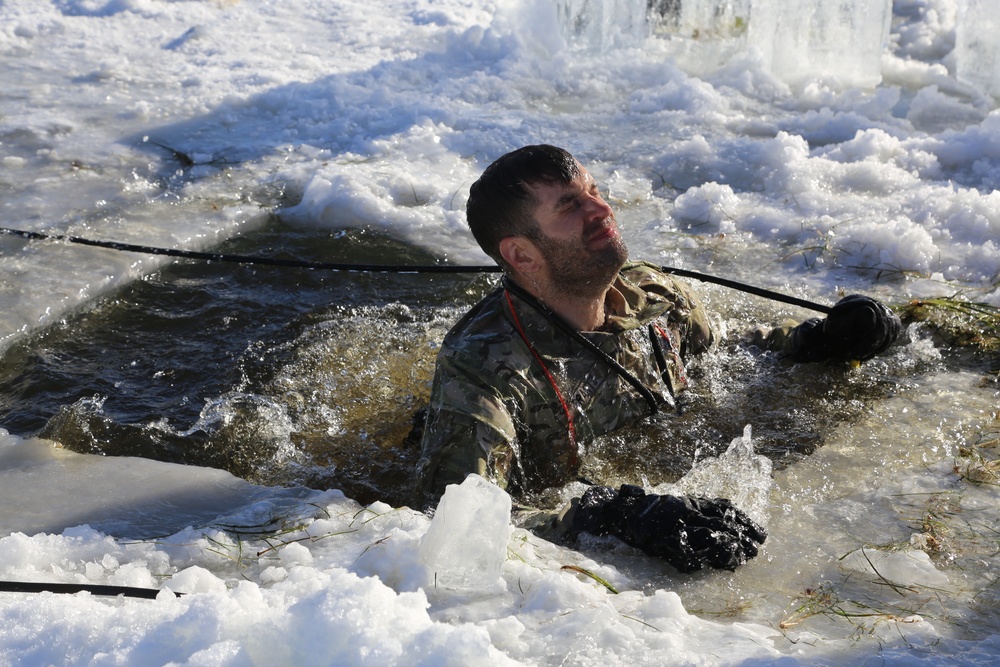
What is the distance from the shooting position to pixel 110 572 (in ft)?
8.07

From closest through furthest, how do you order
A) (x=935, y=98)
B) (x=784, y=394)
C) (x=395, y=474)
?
1. (x=395, y=474)
2. (x=784, y=394)
3. (x=935, y=98)

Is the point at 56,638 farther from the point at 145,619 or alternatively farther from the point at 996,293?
the point at 996,293

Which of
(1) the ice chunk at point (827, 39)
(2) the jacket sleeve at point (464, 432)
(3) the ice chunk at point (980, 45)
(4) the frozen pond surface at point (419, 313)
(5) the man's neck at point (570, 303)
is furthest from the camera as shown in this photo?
(1) the ice chunk at point (827, 39)

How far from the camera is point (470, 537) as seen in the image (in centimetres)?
229

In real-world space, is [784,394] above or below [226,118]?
below

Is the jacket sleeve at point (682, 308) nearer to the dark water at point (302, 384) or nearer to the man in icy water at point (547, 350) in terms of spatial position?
the dark water at point (302, 384)

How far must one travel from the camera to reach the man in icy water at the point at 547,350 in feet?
9.71

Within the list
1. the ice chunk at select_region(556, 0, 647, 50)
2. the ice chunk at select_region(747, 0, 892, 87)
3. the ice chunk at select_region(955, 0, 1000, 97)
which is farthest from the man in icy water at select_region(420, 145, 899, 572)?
the ice chunk at select_region(556, 0, 647, 50)

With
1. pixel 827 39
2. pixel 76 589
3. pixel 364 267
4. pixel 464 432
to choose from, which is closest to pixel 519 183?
pixel 464 432

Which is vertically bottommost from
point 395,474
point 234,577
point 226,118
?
point 395,474

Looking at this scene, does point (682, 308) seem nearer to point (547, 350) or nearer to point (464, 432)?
point (547, 350)

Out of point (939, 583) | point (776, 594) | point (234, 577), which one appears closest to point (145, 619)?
point (234, 577)

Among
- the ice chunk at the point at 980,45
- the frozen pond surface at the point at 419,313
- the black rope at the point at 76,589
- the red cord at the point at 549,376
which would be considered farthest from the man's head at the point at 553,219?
the ice chunk at the point at 980,45

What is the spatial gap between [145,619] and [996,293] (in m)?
3.76
